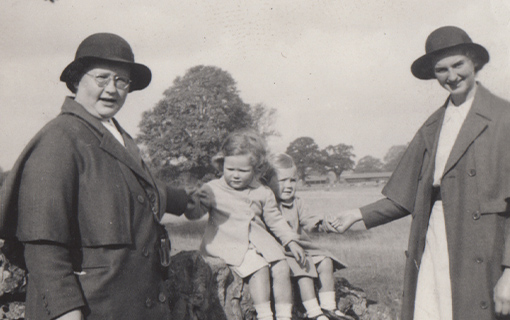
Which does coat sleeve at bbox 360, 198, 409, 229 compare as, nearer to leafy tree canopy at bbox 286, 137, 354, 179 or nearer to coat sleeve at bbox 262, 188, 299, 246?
coat sleeve at bbox 262, 188, 299, 246

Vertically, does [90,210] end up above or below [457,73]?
below

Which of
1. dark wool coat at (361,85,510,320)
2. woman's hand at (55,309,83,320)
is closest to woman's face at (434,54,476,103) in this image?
dark wool coat at (361,85,510,320)

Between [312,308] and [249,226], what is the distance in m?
0.89

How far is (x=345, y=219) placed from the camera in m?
4.41

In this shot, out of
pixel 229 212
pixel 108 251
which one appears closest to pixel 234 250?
pixel 229 212

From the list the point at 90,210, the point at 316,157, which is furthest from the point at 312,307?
the point at 316,157

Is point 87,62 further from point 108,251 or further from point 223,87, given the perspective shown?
point 223,87

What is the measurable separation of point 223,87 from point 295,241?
55.1 feet

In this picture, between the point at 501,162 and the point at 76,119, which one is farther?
the point at 501,162

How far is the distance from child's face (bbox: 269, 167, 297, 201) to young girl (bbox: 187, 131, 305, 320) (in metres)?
0.31

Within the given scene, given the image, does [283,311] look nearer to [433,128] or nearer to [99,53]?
[433,128]

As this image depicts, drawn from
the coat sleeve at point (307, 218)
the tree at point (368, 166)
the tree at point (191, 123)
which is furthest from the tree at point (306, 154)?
the coat sleeve at point (307, 218)

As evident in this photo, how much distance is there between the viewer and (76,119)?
2627 mm

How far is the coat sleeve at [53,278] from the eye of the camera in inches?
87.9
